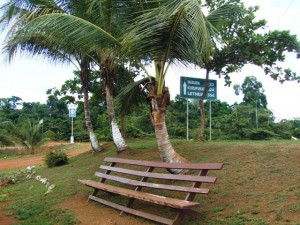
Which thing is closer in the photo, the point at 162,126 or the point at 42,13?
the point at 162,126

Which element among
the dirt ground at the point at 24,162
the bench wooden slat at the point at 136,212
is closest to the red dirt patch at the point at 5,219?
the bench wooden slat at the point at 136,212

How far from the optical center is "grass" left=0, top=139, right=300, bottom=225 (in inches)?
194

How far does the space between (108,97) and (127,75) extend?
2.45 metres

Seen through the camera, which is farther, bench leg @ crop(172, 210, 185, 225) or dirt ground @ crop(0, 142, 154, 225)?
dirt ground @ crop(0, 142, 154, 225)

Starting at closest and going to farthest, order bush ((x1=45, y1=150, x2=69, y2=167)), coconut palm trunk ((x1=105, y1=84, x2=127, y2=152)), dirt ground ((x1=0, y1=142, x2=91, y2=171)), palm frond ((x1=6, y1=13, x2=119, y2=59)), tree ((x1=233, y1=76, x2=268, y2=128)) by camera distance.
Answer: palm frond ((x1=6, y1=13, x2=119, y2=59)), coconut palm trunk ((x1=105, y1=84, x2=127, y2=152)), bush ((x1=45, y1=150, x2=69, y2=167)), dirt ground ((x1=0, y1=142, x2=91, y2=171)), tree ((x1=233, y1=76, x2=268, y2=128))

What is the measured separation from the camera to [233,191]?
5.94 metres

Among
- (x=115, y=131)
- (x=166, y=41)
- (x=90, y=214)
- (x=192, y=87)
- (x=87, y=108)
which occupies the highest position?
(x=166, y=41)

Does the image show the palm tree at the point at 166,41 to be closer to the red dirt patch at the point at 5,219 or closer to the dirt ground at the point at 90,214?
the dirt ground at the point at 90,214

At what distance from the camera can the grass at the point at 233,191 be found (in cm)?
493

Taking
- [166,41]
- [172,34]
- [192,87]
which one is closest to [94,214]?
[166,41]

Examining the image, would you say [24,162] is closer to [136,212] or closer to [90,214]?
[90,214]

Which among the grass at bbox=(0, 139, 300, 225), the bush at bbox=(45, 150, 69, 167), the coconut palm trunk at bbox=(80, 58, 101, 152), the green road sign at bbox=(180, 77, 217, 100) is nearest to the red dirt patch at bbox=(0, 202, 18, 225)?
the grass at bbox=(0, 139, 300, 225)

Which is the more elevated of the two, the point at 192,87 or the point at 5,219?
the point at 192,87

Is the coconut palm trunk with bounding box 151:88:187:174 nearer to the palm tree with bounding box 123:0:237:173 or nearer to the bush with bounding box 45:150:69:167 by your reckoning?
the palm tree with bounding box 123:0:237:173
